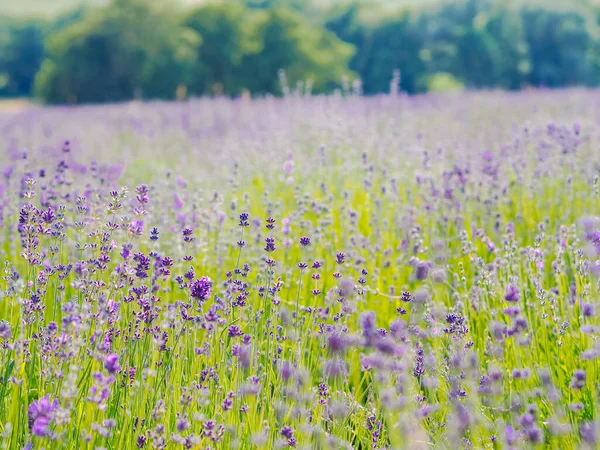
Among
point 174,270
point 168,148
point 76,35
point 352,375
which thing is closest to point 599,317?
point 352,375

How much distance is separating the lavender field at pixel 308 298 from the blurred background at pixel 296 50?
25.8 m

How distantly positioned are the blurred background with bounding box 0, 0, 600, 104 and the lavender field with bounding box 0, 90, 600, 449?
25.8 m

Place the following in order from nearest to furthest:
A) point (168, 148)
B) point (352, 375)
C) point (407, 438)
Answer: point (407, 438)
point (352, 375)
point (168, 148)

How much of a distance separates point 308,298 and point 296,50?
1234 inches

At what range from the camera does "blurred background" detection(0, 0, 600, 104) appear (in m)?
33.1

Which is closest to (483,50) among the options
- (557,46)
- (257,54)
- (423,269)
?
(557,46)

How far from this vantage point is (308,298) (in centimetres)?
346

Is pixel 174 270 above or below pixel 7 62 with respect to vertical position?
below

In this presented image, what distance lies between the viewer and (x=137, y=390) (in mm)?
1935

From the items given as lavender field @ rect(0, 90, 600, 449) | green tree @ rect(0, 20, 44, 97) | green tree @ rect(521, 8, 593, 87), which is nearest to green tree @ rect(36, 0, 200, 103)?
green tree @ rect(521, 8, 593, 87)

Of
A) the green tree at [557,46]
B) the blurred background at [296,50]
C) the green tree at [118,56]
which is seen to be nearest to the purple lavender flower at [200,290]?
the blurred background at [296,50]

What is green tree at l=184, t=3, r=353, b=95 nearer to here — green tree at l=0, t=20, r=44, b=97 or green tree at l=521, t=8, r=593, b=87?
green tree at l=521, t=8, r=593, b=87

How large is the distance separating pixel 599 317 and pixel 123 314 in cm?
174

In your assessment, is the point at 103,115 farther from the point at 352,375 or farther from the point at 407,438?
the point at 407,438
